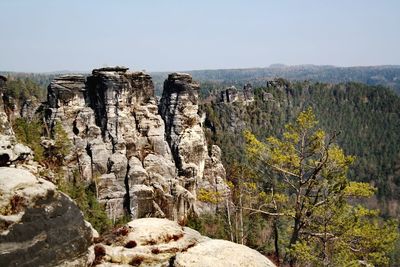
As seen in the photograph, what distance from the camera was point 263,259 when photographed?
41.2 ft

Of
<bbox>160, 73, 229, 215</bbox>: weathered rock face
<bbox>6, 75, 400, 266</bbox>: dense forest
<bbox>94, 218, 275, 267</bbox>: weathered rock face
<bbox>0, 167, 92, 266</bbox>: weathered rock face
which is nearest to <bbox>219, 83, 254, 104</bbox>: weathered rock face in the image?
<bbox>6, 75, 400, 266</bbox>: dense forest

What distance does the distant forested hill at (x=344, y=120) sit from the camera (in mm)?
127500

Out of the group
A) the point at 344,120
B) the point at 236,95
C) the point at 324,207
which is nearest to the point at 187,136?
the point at 324,207

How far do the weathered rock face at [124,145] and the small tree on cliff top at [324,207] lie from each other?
28708mm

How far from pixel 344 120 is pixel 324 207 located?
166 metres

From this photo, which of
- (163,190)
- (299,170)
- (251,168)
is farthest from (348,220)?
(163,190)

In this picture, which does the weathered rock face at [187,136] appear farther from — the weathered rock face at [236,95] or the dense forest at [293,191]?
the weathered rock face at [236,95]

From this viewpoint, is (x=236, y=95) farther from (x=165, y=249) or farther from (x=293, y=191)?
(x=165, y=249)

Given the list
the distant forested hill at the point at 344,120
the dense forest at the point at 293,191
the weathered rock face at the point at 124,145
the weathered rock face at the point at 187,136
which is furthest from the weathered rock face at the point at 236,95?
the weathered rock face at the point at 124,145

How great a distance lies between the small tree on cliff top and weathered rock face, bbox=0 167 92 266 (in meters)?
8.82

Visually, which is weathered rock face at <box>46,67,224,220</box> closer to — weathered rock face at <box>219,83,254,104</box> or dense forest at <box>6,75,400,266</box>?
dense forest at <box>6,75,400,266</box>

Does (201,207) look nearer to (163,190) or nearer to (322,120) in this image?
(163,190)

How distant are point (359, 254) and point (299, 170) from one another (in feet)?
14.4

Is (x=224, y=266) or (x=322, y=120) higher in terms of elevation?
(x=224, y=266)
